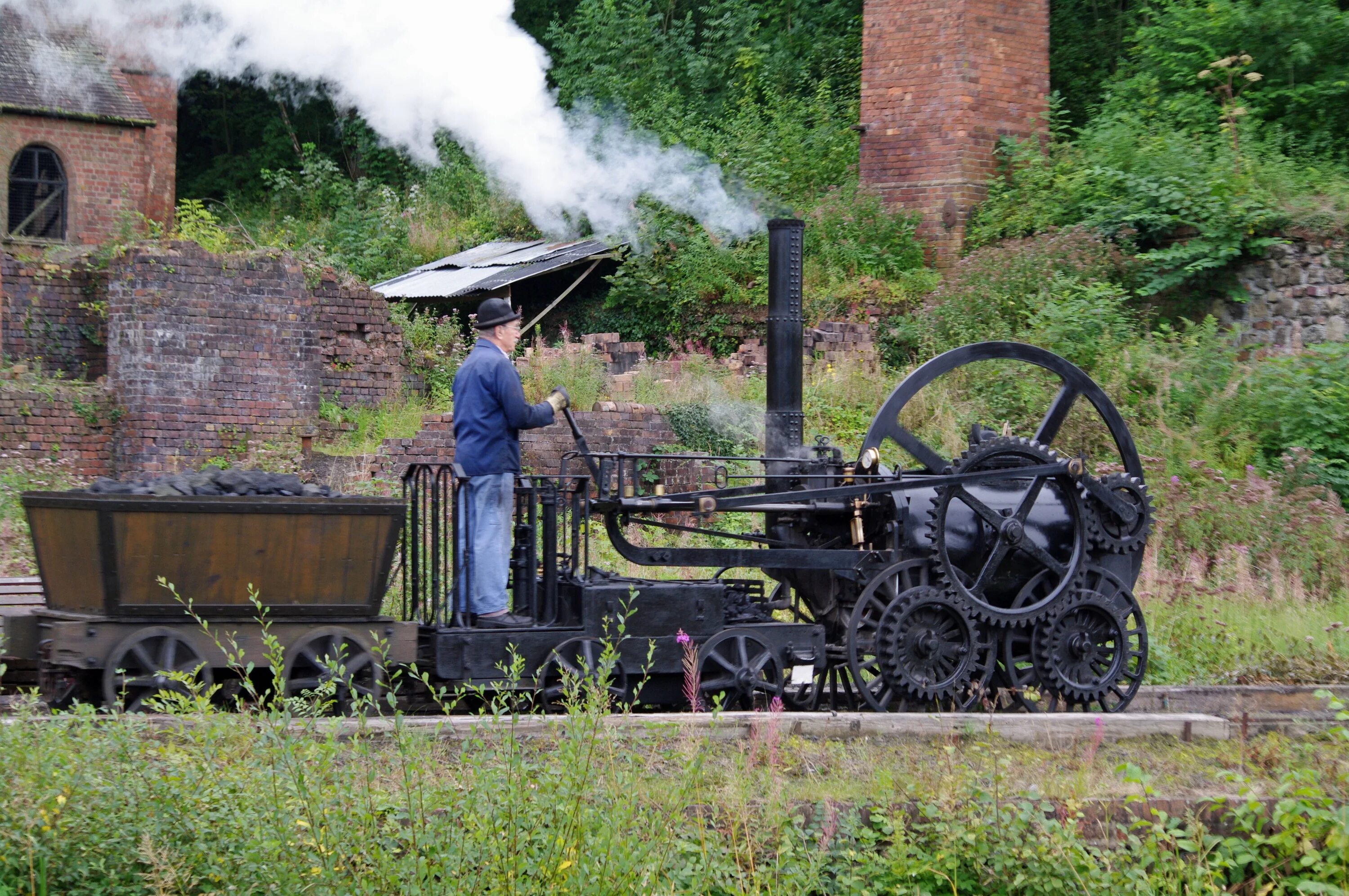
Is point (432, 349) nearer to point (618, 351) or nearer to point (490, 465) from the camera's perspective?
point (618, 351)

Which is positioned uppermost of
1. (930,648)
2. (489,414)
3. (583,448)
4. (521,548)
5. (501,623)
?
(489,414)

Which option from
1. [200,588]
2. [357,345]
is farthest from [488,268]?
[200,588]

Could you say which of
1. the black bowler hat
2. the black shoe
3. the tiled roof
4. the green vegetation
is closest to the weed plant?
the green vegetation

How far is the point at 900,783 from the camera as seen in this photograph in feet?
17.2

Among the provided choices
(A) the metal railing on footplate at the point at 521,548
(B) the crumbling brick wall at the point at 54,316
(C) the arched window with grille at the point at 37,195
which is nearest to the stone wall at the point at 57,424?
(B) the crumbling brick wall at the point at 54,316

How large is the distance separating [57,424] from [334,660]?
1060 centimetres

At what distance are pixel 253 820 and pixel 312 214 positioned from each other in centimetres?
2350

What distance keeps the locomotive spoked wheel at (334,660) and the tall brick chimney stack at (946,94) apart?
42.9 feet

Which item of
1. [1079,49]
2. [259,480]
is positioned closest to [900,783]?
[259,480]

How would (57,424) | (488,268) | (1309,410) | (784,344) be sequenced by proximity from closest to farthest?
(784,344)
(1309,410)
(57,424)
(488,268)

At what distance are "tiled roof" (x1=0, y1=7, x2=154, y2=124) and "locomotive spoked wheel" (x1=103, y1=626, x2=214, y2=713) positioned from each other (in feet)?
59.3

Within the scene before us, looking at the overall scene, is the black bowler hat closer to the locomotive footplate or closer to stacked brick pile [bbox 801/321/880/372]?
the locomotive footplate

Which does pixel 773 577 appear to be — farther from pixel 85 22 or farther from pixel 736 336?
pixel 85 22

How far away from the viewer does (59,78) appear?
71.2ft
